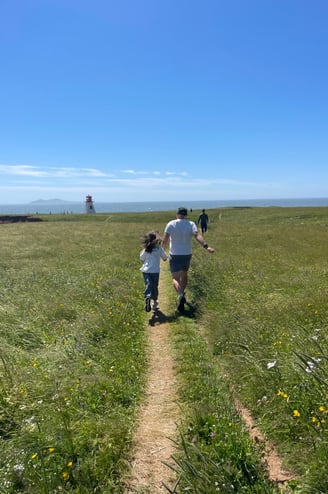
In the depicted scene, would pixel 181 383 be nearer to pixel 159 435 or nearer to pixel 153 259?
pixel 159 435

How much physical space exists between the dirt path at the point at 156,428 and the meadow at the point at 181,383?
154 mm

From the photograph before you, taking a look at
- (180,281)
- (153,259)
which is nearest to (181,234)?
(153,259)

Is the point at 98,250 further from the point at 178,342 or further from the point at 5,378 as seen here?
the point at 5,378

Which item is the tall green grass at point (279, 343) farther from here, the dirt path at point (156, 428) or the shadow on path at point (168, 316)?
the dirt path at point (156, 428)

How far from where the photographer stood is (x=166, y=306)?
32.4ft

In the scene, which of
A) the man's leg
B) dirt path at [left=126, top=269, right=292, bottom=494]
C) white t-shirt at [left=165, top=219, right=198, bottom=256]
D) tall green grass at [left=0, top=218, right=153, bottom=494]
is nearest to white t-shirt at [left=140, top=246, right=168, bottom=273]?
white t-shirt at [left=165, top=219, right=198, bottom=256]

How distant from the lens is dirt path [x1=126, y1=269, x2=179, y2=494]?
3.40 metres

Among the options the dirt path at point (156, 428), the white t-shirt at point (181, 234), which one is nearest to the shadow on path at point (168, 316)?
the dirt path at point (156, 428)

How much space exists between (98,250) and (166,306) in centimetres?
1251

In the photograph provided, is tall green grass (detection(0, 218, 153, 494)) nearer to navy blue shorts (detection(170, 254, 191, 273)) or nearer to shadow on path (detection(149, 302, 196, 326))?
shadow on path (detection(149, 302, 196, 326))

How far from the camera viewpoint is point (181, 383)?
5270 millimetres

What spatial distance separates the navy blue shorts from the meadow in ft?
4.38

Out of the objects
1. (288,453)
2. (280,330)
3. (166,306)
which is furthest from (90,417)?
(166,306)

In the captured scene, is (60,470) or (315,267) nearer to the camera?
(60,470)
